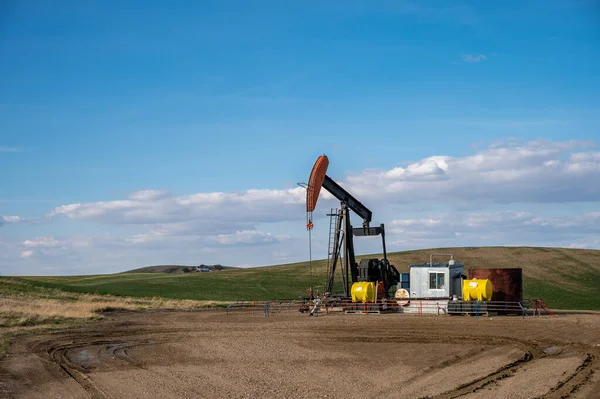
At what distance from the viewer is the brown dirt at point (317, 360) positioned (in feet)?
52.4

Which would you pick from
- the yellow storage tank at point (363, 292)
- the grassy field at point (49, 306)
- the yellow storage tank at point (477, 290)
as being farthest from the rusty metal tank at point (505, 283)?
the grassy field at point (49, 306)

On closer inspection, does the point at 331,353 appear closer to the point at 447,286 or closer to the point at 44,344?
the point at 44,344

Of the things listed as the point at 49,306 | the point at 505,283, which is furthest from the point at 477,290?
the point at 49,306

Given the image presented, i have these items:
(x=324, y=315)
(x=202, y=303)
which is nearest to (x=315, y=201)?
→ (x=324, y=315)

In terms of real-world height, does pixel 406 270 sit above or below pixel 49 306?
above

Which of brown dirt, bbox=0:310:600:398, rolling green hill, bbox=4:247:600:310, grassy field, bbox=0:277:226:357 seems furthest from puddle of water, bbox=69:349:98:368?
rolling green hill, bbox=4:247:600:310

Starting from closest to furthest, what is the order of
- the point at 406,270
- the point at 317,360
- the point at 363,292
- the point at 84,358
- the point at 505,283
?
the point at 317,360
the point at 84,358
the point at 505,283
the point at 363,292
the point at 406,270

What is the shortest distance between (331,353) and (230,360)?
3271mm

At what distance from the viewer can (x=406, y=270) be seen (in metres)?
61.9

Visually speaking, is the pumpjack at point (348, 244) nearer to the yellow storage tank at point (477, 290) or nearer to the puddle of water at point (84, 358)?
the yellow storage tank at point (477, 290)

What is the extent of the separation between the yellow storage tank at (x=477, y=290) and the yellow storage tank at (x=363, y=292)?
199 inches

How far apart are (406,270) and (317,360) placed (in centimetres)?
4256

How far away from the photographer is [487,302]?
33.6 metres

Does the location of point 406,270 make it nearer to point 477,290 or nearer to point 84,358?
point 477,290
